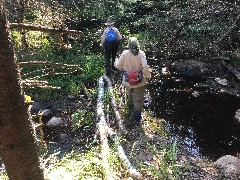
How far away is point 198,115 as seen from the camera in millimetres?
9578

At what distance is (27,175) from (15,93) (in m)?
0.61

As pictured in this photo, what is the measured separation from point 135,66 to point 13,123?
5676 mm

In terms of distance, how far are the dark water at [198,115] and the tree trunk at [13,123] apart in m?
6.10

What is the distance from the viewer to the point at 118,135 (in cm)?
696

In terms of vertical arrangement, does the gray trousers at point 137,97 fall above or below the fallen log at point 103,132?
above

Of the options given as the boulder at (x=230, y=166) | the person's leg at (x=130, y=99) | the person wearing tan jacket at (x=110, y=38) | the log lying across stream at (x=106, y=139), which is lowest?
the boulder at (x=230, y=166)

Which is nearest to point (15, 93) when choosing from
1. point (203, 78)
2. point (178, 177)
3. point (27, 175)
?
point (27, 175)

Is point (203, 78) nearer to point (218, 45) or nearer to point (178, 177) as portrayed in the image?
point (218, 45)

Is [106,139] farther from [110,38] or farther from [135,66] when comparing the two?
[110,38]

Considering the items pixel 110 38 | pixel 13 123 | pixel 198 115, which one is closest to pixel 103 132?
pixel 198 115

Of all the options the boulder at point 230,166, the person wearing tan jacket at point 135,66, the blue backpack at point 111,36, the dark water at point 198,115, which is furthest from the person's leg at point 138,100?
the blue backpack at point 111,36

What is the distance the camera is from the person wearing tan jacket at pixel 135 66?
7234 millimetres

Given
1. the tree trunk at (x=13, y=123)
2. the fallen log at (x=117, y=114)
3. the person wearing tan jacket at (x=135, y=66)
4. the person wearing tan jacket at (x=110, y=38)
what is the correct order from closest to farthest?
the tree trunk at (x=13, y=123), the fallen log at (x=117, y=114), the person wearing tan jacket at (x=135, y=66), the person wearing tan jacket at (x=110, y=38)

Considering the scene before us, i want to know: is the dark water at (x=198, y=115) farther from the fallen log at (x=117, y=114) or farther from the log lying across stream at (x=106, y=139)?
the log lying across stream at (x=106, y=139)
